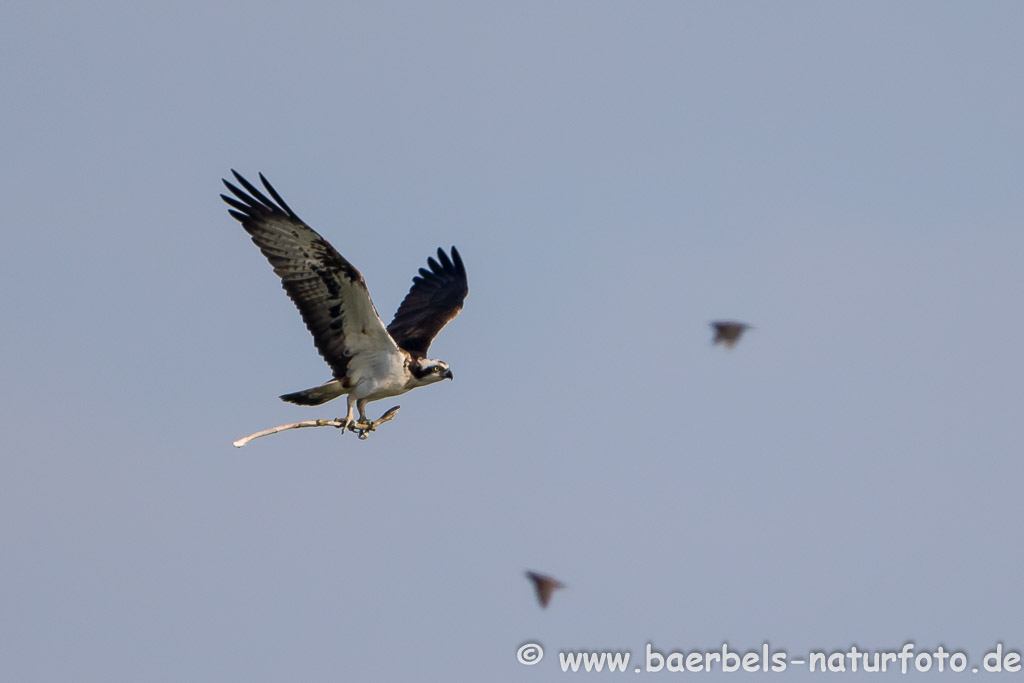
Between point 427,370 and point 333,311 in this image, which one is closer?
point 333,311

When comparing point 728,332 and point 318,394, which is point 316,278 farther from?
point 728,332

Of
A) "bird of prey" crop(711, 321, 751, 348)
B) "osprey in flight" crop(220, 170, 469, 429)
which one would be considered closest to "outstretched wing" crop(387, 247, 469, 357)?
"osprey in flight" crop(220, 170, 469, 429)

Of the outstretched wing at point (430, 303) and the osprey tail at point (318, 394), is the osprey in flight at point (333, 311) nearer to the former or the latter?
the osprey tail at point (318, 394)

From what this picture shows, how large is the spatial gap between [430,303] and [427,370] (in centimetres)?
297

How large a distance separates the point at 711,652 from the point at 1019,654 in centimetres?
280

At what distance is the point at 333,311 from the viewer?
1286cm

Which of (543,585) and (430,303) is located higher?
(430,303)

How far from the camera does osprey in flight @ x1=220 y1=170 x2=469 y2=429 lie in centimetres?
1255

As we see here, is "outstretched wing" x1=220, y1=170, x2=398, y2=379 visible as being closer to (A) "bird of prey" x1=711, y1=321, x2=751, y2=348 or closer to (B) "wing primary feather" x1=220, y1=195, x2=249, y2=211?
(B) "wing primary feather" x1=220, y1=195, x2=249, y2=211

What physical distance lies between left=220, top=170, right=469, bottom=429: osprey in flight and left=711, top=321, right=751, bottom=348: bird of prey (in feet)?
11.1

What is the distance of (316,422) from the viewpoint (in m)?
11.4

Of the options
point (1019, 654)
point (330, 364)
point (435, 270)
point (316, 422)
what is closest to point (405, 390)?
point (330, 364)

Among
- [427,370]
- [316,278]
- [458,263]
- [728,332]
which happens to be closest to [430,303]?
[458,263]

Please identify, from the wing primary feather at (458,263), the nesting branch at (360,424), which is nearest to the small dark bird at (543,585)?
the nesting branch at (360,424)
